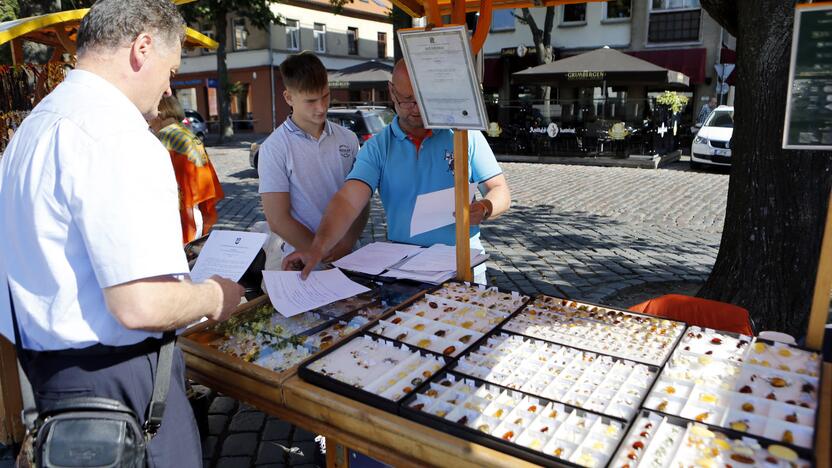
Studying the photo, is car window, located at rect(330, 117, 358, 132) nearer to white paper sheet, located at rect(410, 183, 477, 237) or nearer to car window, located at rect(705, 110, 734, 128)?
car window, located at rect(705, 110, 734, 128)

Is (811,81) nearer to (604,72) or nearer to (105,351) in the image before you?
(105,351)

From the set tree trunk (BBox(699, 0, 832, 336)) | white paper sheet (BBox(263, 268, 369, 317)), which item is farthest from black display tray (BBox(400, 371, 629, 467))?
tree trunk (BBox(699, 0, 832, 336))

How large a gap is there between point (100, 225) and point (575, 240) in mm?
5962

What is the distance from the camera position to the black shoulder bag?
1341 millimetres

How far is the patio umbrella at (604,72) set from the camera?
49.3ft

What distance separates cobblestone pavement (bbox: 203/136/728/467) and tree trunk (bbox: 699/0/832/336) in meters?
1.25

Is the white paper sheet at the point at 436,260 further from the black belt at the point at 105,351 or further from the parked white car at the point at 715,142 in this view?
the parked white car at the point at 715,142

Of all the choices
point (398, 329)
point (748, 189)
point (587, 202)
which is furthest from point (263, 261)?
point (587, 202)

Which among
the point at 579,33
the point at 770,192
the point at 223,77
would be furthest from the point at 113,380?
the point at 223,77

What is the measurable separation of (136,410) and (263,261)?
160 cm

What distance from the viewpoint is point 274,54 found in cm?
2944

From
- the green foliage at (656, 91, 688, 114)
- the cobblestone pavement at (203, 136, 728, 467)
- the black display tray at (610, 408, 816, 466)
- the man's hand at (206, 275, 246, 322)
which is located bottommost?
the cobblestone pavement at (203, 136, 728, 467)

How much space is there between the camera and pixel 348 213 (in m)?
2.63

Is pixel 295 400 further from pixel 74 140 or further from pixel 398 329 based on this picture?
pixel 74 140
